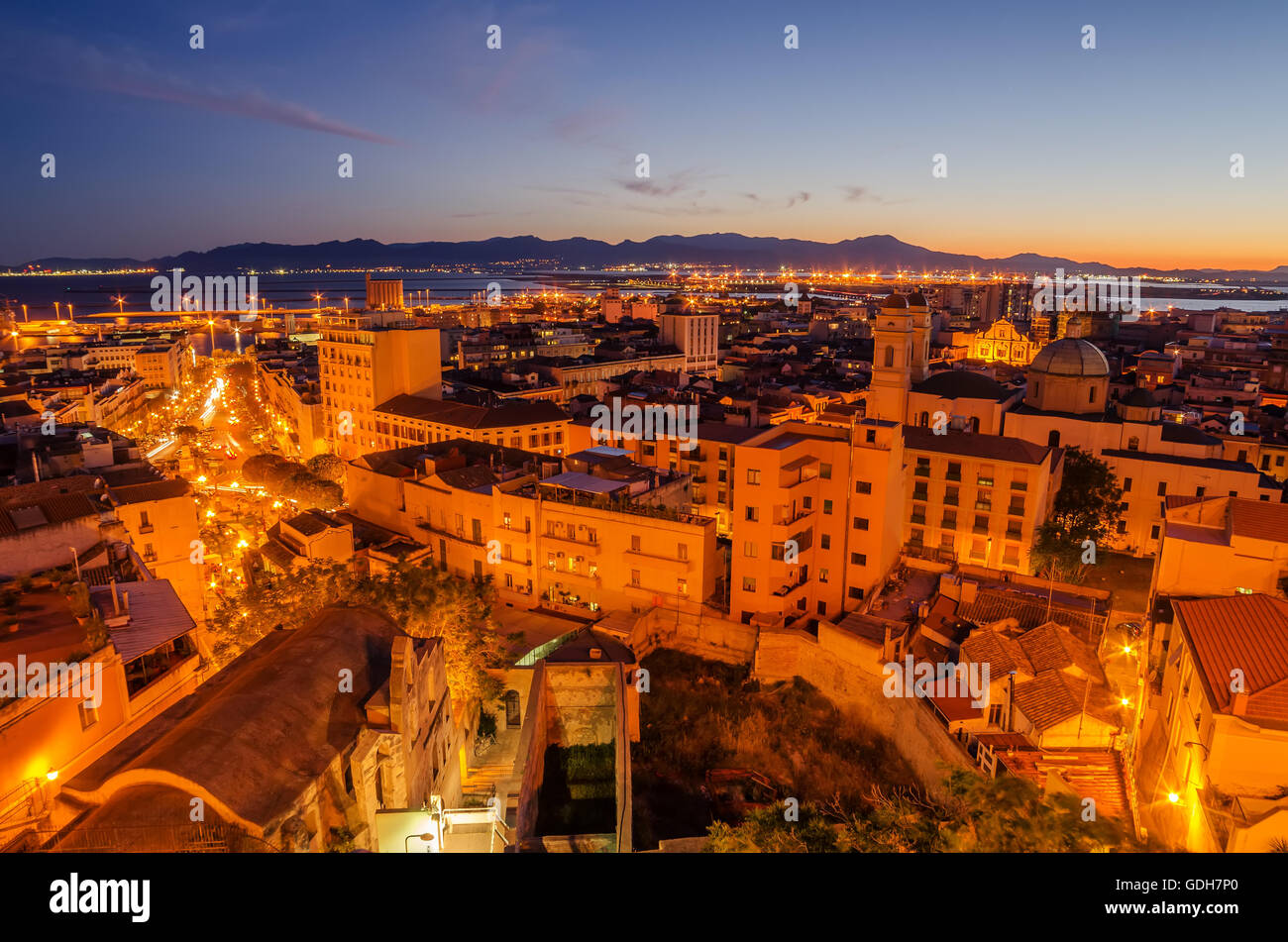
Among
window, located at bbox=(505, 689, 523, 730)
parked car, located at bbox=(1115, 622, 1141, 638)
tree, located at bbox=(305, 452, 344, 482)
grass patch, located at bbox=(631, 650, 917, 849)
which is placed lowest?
grass patch, located at bbox=(631, 650, 917, 849)

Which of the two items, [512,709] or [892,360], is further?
[892,360]

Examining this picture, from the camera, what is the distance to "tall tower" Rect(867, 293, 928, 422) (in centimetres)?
3269

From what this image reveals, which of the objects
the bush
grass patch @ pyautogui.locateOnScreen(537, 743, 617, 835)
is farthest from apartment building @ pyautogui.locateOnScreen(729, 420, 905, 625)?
the bush

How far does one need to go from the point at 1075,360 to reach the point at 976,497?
1158cm

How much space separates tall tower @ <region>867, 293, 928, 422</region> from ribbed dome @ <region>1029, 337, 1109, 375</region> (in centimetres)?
563

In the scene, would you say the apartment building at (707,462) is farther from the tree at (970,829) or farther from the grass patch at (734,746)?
the tree at (970,829)

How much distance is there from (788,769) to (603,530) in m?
7.94

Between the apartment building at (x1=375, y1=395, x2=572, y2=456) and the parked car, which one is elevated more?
the apartment building at (x1=375, y1=395, x2=572, y2=456)

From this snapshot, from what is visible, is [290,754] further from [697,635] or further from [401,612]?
[697,635]

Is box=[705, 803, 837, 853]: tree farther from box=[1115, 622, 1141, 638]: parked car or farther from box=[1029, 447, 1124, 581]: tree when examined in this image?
box=[1029, 447, 1124, 581]: tree

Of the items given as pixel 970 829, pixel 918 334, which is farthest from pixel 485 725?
pixel 918 334

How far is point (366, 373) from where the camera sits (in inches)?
1724

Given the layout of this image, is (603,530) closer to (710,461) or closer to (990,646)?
(710,461)

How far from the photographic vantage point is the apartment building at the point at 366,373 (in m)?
43.5
